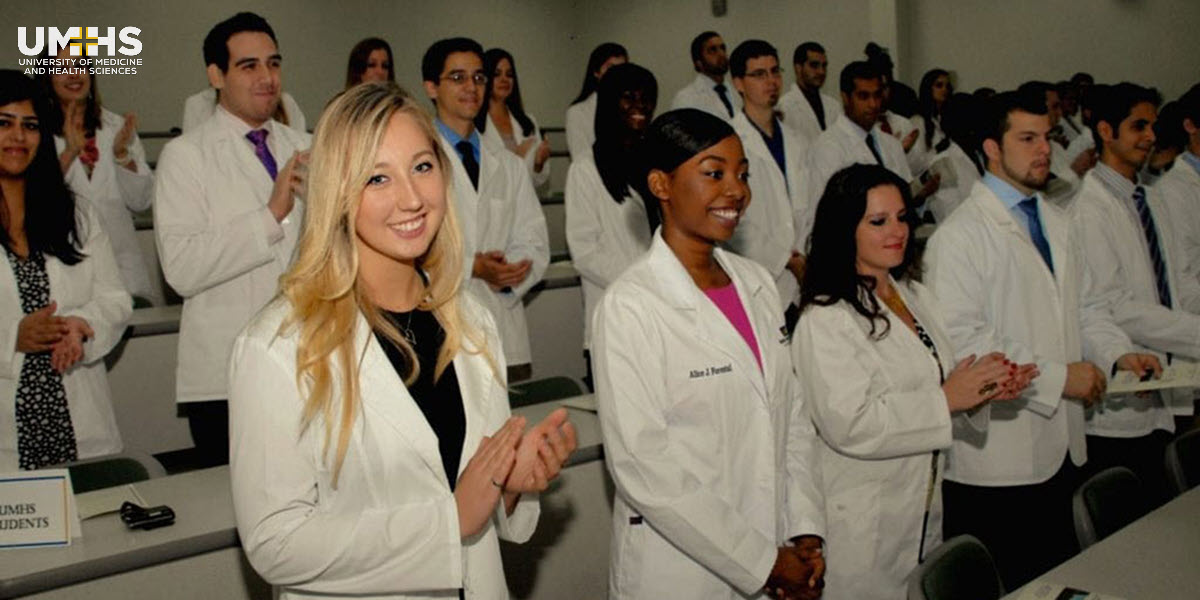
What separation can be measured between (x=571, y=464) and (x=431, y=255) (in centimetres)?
131

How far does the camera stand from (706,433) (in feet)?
7.48

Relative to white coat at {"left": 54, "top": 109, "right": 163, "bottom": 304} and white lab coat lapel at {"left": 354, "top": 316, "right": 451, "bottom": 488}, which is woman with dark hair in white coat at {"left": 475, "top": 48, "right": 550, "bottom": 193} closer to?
white coat at {"left": 54, "top": 109, "right": 163, "bottom": 304}

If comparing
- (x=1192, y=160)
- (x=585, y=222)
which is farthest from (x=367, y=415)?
(x=1192, y=160)

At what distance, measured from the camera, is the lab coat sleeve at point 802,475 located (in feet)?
7.72

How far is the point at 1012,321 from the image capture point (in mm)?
3232

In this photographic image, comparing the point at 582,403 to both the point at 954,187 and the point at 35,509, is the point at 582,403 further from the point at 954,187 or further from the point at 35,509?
the point at 954,187

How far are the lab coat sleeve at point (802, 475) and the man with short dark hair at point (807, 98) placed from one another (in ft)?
16.2

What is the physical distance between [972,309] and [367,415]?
212 cm

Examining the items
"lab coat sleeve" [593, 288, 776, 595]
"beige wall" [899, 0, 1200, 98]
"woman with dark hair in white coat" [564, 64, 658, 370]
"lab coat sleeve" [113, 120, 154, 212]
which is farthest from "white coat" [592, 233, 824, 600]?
"beige wall" [899, 0, 1200, 98]

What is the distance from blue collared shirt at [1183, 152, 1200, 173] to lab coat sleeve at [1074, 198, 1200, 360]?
990mm

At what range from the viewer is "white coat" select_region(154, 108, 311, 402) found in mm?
3273

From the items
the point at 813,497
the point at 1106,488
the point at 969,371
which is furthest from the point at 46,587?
the point at 1106,488

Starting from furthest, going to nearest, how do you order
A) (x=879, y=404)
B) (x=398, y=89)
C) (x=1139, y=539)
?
(x=879, y=404), (x=1139, y=539), (x=398, y=89)

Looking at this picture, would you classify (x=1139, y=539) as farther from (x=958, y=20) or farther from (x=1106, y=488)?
(x=958, y=20)
